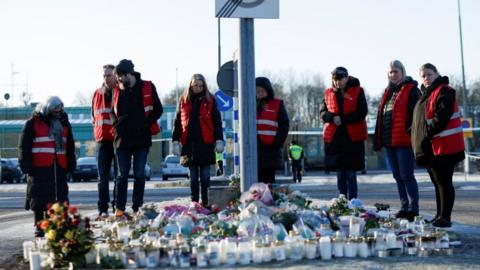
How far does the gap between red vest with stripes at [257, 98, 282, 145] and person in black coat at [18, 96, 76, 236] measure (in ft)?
7.67

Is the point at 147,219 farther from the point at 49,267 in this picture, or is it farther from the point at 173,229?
the point at 49,267

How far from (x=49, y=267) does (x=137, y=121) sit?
3994 millimetres

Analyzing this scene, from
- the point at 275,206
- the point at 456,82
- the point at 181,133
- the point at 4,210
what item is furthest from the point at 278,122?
the point at 456,82

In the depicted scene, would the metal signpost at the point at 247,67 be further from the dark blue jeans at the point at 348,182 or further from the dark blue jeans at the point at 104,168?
the dark blue jeans at the point at 104,168

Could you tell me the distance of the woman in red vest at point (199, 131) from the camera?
451 inches

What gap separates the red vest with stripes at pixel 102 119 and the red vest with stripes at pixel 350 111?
8.96ft

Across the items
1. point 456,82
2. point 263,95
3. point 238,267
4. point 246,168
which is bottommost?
point 238,267

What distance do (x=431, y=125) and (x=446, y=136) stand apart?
23 cm

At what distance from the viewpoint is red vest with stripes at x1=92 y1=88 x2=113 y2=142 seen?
11.7 metres

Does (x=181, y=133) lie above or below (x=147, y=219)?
above

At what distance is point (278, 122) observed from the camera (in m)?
11.1

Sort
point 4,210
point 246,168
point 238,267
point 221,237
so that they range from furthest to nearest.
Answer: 1. point 4,210
2. point 246,168
3. point 221,237
4. point 238,267

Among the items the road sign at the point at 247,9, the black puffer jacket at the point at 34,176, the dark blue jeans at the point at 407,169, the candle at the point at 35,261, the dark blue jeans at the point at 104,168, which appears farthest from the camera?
the dark blue jeans at the point at 104,168

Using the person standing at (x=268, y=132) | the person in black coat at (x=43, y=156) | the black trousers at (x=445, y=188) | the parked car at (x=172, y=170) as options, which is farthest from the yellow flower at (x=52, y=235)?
the parked car at (x=172, y=170)
